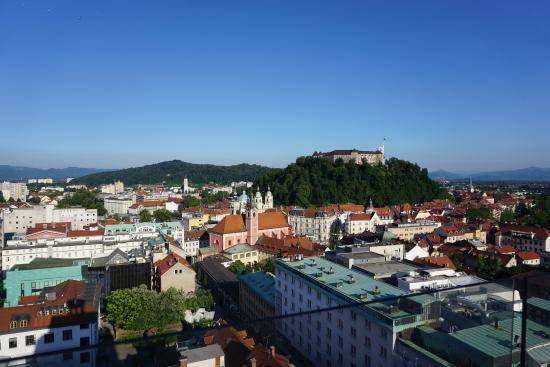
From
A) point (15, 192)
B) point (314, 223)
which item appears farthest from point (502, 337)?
point (15, 192)

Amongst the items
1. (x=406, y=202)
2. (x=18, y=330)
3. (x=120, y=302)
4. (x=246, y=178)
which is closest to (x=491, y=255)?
(x=120, y=302)

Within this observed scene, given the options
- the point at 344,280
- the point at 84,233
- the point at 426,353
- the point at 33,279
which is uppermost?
the point at 426,353

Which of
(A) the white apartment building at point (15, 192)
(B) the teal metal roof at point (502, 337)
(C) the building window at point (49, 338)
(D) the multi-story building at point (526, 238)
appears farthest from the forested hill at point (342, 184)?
(A) the white apartment building at point (15, 192)

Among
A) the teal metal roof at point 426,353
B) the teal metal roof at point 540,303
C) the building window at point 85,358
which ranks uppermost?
the teal metal roof at point 540,303

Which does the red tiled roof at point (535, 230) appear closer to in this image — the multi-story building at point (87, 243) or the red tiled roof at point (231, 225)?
the red tiled roof at point (231, 225)

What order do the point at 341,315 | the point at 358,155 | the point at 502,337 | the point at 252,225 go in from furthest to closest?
1. the point at 358,155
2. the point at 252,225
3. the point at 341,315
4. the point at 502,337

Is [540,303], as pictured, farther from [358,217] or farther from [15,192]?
[15,192]
